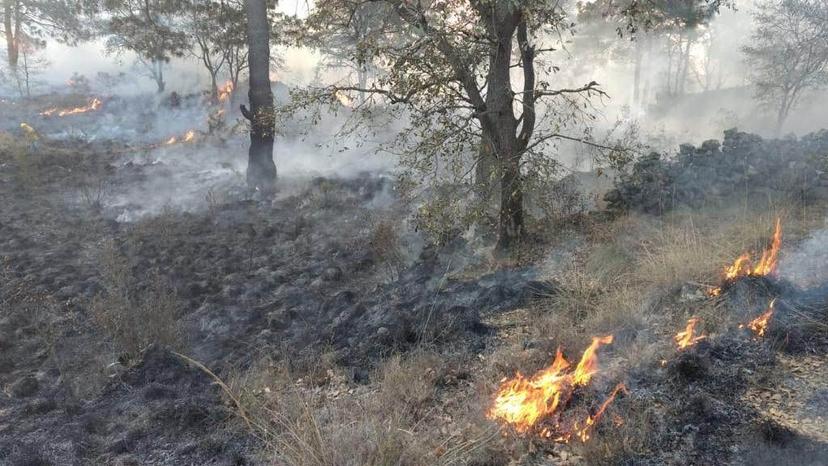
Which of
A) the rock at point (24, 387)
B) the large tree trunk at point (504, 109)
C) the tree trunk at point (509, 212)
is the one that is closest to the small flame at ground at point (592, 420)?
the large tree trunk at point (504, 109)

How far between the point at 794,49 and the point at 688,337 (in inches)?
799

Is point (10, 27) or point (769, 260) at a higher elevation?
point (10, 27)

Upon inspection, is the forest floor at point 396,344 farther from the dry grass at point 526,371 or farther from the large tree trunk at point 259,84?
the large tree trunk at point 259,84

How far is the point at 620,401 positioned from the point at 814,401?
1.13 metres

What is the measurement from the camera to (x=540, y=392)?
356cm

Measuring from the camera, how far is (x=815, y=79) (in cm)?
1975

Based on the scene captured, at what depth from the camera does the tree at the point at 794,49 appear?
17.4m

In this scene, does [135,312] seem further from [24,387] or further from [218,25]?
[218,25]

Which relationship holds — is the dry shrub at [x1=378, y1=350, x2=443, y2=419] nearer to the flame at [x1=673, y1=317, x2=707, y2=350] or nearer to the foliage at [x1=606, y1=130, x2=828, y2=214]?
the flame at [x1=673, y1=317, x2=707, y2=350]

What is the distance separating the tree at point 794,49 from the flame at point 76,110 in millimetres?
28040

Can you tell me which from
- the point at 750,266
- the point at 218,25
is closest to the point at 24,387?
the point at 750,266

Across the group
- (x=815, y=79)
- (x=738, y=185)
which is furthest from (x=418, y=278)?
(x=815, y=79)

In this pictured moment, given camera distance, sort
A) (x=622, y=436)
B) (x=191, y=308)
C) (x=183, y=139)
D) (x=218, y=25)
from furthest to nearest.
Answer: (x=218, y=25) → (x=183, y=139) → (x=191, y=308) → (x=622, y=436)

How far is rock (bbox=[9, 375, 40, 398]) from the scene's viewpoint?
450 centimetres
